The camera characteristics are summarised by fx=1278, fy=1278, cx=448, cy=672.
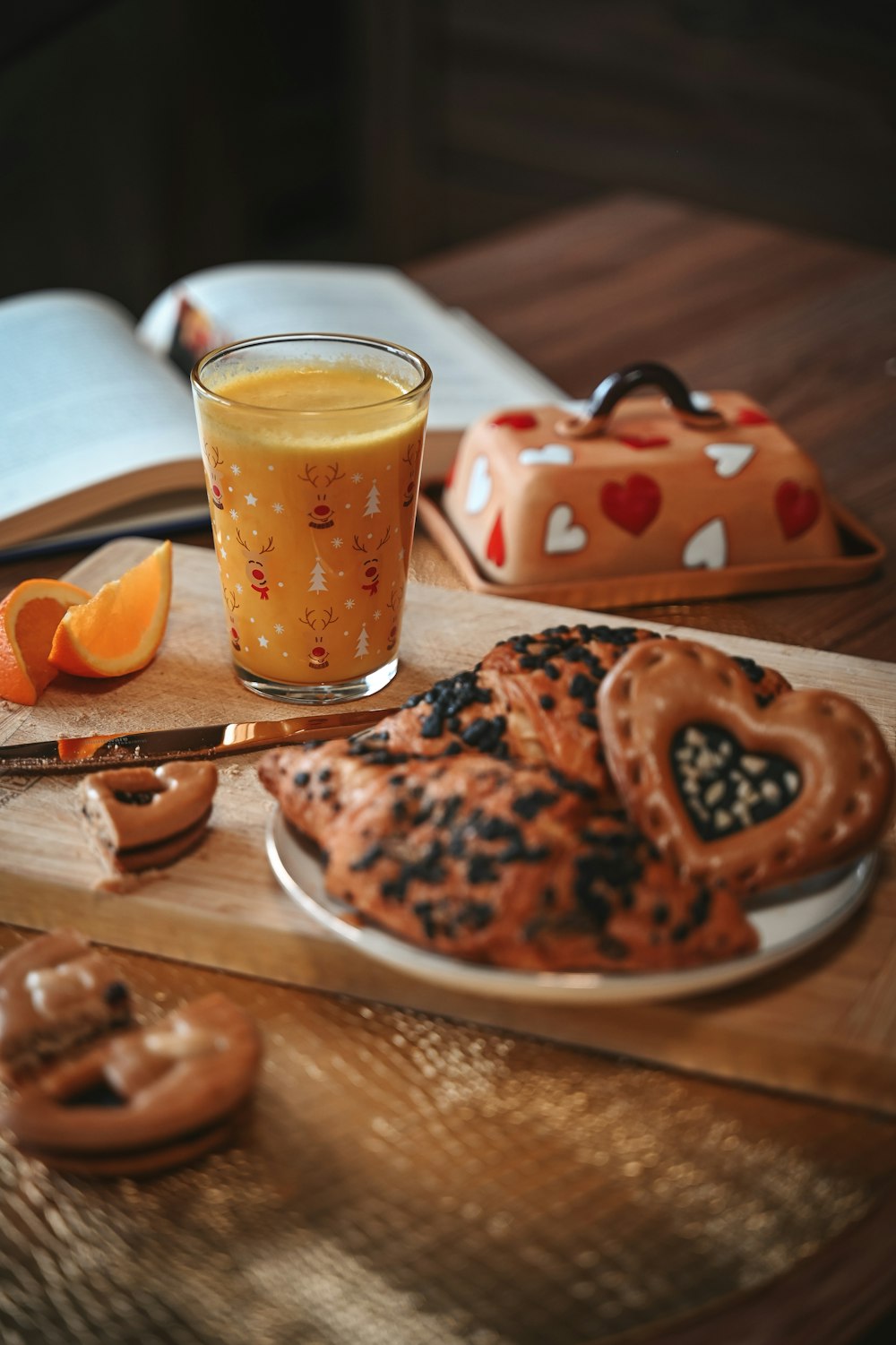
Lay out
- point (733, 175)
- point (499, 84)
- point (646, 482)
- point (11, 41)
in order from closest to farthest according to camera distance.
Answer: point (646, 482) → point (11, 41) → point (733, 175) → point (499, 84)

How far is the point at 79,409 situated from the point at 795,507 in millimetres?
864

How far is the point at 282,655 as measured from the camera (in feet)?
3.75

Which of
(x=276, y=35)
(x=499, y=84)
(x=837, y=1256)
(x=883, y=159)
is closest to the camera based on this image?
(x=837, y=1256)

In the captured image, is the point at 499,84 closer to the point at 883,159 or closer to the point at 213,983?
the point at 883,159

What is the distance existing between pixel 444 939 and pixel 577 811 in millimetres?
114

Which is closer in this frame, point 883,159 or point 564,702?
point 564,702

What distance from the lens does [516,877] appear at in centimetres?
75

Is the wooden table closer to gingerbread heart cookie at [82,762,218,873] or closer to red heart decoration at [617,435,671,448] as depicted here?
red heart decoration at [617,435,671,448]

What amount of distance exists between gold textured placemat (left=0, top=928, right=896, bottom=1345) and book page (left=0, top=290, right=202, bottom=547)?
82 centimetres

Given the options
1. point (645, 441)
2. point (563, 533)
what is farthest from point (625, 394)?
point (563, 533)

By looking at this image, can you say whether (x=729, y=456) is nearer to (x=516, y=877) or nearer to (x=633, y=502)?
(x=633, y=502)

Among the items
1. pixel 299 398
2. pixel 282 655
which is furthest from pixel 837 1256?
pixel 299 398

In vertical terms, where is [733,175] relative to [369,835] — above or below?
below

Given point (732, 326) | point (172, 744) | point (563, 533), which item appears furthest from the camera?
point (732, 326)
